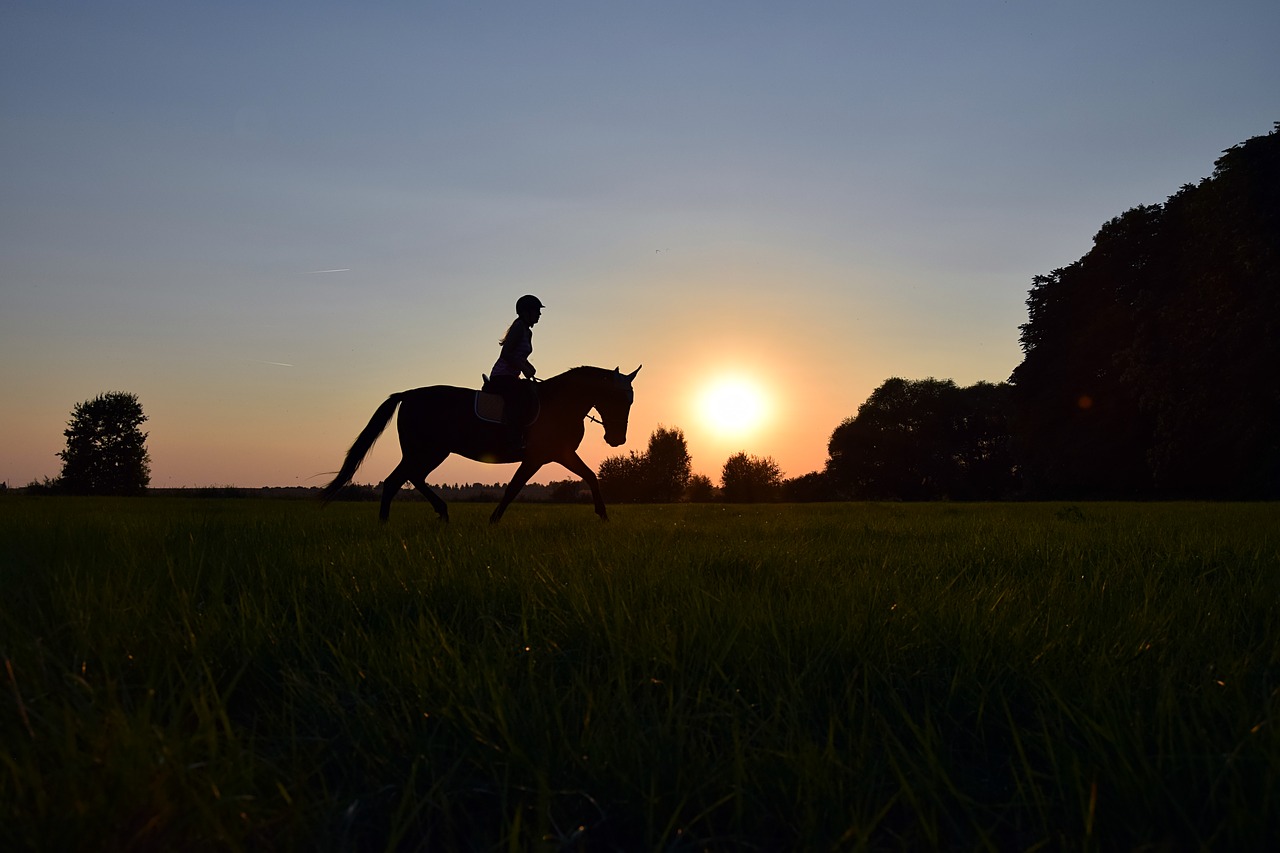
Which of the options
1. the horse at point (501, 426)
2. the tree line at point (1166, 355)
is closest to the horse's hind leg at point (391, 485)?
the horse at point (501, 426)

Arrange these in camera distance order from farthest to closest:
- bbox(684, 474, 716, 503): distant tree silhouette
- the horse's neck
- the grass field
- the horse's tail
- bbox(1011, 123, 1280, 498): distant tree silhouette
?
1. bbox(684, 474, 716, 503): distant tree silhouette
2. bbox(1011, 123, 1280, 498): distant tree silhouette
3. the horse's neck
4. the horse's tail
5. the grass field

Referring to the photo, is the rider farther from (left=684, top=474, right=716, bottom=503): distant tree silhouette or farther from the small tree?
the small tree

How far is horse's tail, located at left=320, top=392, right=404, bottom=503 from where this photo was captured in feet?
34.2

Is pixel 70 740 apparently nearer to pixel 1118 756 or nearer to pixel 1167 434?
pixel 1118 756

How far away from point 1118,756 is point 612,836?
4.19 ft

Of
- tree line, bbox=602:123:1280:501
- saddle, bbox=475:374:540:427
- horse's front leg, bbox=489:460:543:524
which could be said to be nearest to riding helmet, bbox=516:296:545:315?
saddle, bbox=475:374:540:427

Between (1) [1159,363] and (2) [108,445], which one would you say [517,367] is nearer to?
(1) [1159,363]

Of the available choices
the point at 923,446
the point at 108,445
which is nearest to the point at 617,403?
the point at 923,446

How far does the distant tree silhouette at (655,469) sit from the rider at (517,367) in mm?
48724

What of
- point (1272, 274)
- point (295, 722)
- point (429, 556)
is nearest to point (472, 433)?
point (429, 556)

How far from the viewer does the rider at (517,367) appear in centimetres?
1068

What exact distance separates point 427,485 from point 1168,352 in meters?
33.5

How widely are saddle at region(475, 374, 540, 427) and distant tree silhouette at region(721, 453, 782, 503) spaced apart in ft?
151

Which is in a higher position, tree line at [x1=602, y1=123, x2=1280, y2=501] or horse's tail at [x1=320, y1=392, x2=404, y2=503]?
tree line at [x1=602, y1=123, x2=1280, y2=501]
